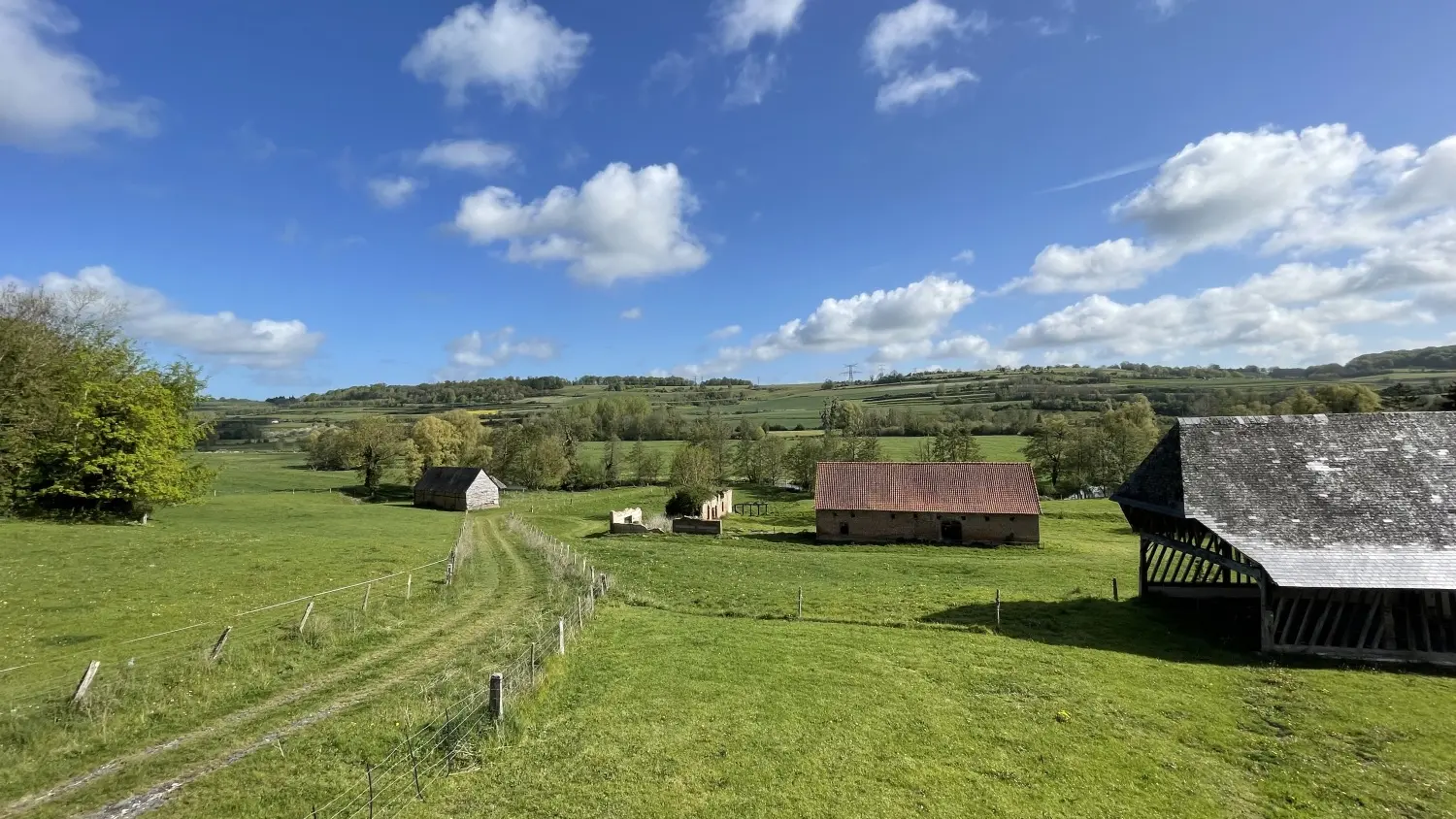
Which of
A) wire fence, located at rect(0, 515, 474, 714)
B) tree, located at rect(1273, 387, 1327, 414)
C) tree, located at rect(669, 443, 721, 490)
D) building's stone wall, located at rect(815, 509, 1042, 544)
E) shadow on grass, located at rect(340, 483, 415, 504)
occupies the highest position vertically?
tree, located at rect(1273, 387, 1327, 414)

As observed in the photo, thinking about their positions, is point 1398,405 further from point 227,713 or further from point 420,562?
point 227,713

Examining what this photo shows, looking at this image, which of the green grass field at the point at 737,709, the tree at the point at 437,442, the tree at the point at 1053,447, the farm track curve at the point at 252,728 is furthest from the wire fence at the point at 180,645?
the tree at the point at 1053,447

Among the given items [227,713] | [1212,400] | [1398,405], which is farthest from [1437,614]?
[1212,400]

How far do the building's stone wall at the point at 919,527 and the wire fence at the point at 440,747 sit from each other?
Result: 31.2 meters

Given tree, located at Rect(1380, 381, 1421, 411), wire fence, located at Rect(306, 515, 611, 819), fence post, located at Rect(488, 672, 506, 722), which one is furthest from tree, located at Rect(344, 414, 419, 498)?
tree, located at Rect(1380, 381, 1421, 411)

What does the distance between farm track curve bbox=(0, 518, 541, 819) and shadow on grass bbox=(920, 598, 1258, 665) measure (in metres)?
15.8

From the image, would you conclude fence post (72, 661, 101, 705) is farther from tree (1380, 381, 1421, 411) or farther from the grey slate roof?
tree (1380, 381, 1421, 411)

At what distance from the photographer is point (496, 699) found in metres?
12.6

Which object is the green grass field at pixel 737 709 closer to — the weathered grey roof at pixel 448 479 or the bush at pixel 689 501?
the bush at pixel 689 501

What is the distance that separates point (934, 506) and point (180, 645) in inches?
1611

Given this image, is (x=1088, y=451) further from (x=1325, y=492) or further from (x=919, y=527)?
(x=1325, y=492)

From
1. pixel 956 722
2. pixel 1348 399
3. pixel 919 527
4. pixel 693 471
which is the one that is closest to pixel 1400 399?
pixel 1348 399

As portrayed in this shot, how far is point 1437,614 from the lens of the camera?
18359mm

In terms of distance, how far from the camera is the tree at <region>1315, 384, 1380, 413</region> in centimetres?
7269
